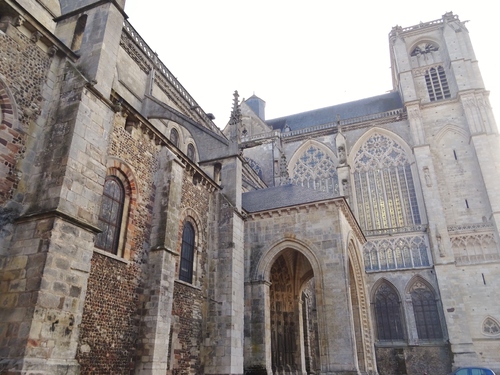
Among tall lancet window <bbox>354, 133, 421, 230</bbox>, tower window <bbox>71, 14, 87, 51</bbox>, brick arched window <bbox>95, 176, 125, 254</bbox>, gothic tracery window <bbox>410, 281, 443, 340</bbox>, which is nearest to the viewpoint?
brick arched window <bbox>95, 176, 125, 254</bbox>

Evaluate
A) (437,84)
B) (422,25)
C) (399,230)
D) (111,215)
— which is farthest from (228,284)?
(422,25)

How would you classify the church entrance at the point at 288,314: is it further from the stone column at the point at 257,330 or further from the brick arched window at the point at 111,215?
the brick arched window at the point at 111,215

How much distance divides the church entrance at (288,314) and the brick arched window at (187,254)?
471cm

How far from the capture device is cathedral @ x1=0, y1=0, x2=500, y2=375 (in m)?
6.54

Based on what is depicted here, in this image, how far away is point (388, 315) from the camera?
74.6 ft

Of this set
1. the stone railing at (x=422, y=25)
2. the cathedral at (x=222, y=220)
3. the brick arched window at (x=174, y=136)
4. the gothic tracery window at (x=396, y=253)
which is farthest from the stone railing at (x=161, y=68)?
the stone railing at (x=422, y=25)

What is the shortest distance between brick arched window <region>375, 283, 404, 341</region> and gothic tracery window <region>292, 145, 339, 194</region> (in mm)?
7825

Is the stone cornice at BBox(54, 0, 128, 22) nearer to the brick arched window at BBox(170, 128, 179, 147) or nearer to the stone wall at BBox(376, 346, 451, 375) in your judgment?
the brick arched window at BBox(170, 128, 179, 147)

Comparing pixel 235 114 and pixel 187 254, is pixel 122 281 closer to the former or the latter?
pixel 187 254

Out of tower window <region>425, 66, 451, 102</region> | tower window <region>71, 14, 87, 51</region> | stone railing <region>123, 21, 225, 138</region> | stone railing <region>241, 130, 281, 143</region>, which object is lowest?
tower window <region>71, 14, 87, 51</region>

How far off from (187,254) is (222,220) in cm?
201

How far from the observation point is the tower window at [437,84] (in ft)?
91.1

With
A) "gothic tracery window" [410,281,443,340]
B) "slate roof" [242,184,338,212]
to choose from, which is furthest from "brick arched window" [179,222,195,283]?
"gothic tracery window" [410,281,443,340]

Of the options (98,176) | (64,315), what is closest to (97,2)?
(98,176)
